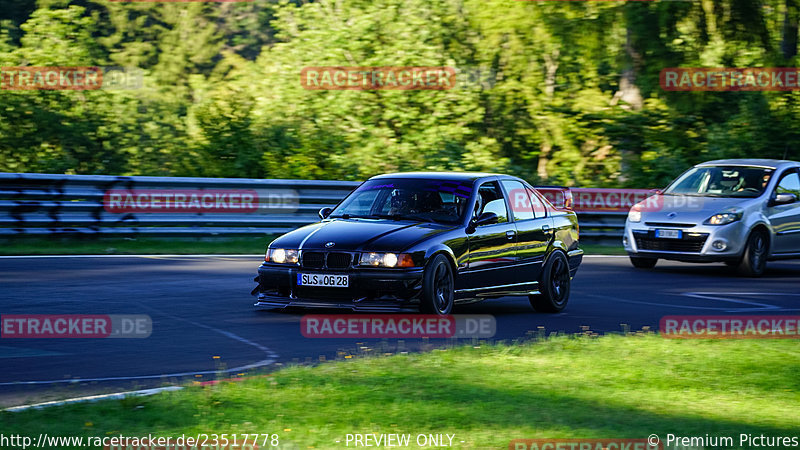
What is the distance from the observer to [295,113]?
2738 centimetres

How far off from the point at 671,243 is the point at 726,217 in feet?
2.95

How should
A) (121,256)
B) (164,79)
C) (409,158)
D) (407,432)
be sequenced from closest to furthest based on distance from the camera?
1. (407,432)
2. (121,256)
3. (409,158)
4. (164,79)

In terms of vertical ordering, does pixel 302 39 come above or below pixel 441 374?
above

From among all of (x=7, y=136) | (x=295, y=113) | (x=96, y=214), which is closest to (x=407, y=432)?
(x=96, y=214)

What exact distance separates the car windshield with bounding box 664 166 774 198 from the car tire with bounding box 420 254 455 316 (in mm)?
8325

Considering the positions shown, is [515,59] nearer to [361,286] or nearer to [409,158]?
[409,158]

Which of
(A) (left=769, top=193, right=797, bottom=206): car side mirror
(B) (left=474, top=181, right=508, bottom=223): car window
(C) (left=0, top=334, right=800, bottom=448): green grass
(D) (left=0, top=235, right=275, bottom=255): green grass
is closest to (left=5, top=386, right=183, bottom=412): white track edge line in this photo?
(C) (left=0, top=334, right=800, bottom=448): green grass

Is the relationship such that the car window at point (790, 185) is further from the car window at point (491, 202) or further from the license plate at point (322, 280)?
the license plate at point (322, 280)

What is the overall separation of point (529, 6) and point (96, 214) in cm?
1293

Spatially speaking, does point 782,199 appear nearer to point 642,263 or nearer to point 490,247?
point 642,263

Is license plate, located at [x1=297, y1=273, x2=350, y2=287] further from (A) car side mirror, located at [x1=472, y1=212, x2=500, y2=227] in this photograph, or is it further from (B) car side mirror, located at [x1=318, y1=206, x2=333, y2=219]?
(A) car side mirror, located at [x1=472, y1=212, x2=500, y2=227]

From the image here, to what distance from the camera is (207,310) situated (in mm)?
11875

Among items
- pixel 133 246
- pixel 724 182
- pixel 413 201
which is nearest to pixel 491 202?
pixel 413 201

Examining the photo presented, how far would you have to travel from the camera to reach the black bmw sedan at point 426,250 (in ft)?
36.2
